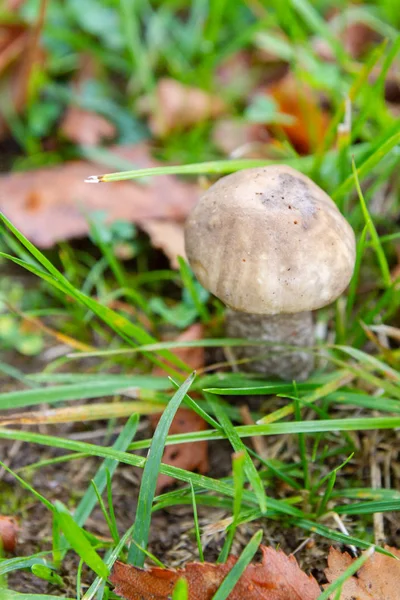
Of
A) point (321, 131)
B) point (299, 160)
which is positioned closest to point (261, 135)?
point (321, 131)

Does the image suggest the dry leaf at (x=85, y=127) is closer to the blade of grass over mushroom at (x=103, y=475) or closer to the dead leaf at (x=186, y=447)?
the dead leaf at (x=186, y=447)

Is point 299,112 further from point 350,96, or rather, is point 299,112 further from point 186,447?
point 186,447

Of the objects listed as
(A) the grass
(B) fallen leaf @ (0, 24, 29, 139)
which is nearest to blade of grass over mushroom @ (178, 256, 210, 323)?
(A) the grass

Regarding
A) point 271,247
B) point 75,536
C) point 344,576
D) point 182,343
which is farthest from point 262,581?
point 271,247

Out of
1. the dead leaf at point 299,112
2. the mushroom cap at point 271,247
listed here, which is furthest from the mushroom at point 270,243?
the dead leaf at point 299,112

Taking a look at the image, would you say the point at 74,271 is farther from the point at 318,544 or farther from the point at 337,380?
the point at 318,544

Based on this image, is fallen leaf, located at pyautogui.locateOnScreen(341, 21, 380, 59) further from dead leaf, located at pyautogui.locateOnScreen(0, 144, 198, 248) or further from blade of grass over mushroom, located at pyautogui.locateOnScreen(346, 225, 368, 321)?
blade of grass over mushroom, located at pyautogui.locateOnScreen(346, 225, 368, 321)
